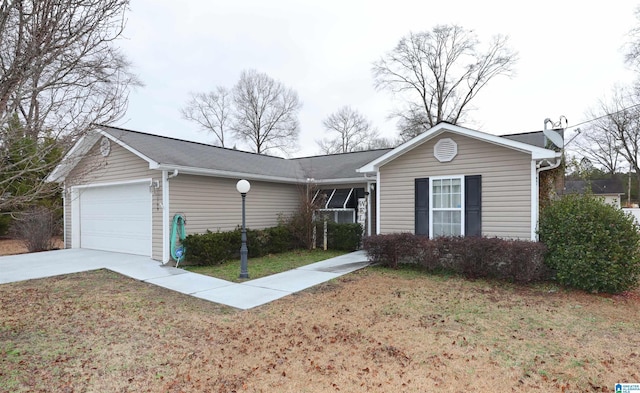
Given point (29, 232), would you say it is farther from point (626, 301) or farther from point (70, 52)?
point (626, 301)

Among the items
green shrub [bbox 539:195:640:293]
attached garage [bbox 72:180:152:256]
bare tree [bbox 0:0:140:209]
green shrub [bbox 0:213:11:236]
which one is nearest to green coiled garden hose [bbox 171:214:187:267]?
attached garage [bbox 72:180:152:256]

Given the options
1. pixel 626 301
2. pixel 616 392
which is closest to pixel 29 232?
pixel 616 392

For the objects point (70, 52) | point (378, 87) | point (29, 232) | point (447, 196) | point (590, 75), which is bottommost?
point (29, 232)

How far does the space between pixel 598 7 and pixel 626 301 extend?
38.7 feet

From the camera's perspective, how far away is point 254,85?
35.1 m

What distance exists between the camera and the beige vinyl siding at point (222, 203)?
34.9 ft

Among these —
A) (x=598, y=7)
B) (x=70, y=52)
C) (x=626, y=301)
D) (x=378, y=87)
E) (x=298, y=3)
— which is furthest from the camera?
(x=378, y=87)

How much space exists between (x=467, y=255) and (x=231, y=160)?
8970mm

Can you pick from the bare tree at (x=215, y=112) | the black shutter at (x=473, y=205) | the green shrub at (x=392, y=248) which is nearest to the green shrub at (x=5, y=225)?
the bare tree at (x=215, y=112)

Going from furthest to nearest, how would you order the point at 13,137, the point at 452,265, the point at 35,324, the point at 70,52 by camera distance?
the point at 452,265, the point at 35,324, the point at 70,52, the point at 13,137

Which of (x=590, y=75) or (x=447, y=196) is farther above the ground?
(x=590, y=75)

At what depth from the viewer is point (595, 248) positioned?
24.2 ft

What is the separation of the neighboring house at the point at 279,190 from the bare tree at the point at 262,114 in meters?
21.0

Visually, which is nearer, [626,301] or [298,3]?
[626,301]
